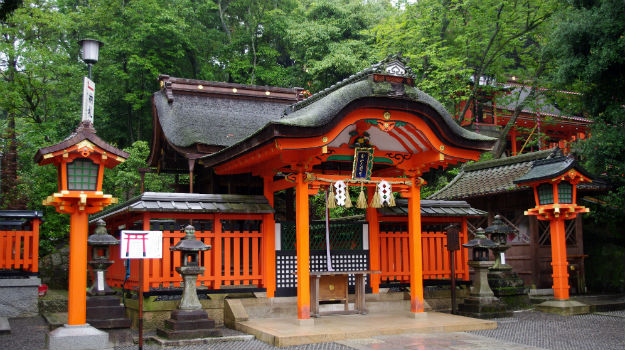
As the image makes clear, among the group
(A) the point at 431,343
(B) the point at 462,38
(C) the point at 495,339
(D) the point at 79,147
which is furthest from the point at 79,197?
(B) the point at 462,38

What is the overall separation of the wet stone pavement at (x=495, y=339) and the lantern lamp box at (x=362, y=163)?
3114 millimetres

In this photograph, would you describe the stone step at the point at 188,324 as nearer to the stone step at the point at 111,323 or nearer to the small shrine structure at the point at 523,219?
the stone step at the point at 111,323

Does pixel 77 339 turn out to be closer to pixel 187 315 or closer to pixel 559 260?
pixel 187 315

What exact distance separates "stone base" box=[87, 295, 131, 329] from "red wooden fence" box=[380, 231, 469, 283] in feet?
18.3

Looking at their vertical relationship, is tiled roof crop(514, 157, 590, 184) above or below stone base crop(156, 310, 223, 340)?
above

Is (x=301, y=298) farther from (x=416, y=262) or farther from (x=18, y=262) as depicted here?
(x=18, y=262)

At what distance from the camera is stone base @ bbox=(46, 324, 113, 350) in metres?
7.59

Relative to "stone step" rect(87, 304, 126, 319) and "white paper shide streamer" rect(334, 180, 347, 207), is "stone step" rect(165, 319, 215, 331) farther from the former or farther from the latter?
"white paper shide streamer" rect(334, 180, 347, 207)

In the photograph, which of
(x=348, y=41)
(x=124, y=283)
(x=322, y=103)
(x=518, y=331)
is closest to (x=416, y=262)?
(x=518, y=331)

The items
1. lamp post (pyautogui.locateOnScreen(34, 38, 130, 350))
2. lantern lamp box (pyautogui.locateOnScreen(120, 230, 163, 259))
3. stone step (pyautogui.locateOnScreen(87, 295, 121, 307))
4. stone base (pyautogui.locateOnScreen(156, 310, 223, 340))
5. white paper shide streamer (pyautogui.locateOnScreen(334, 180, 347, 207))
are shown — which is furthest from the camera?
white paper shide streamer (pyautogui.locateOnScreen(334, 180, 347, 207))

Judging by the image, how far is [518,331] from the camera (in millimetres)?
9906

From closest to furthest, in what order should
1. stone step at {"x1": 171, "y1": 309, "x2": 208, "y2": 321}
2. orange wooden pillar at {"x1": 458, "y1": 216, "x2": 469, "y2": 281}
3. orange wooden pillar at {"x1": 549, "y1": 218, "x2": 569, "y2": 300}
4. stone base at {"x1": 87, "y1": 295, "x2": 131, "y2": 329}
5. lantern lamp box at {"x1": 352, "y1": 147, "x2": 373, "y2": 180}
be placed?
stone step at {"x1": 171, "y1": 309, "x2": 208, "y2": 321}, stone base at {"x1": 87, "y1": 295, "x2": 131, "y2": 329}, lantern lamp box at {"x1": 352, "y1": 147, "x2": 373, "y2": 180}, orange wooden pillar at {"x1": 549, "y1": 218, "x2": 569, "y2": 300}, orange wooden pillar at {"x1": 458, "y1": 216, "x2": 469, "y2": 281}

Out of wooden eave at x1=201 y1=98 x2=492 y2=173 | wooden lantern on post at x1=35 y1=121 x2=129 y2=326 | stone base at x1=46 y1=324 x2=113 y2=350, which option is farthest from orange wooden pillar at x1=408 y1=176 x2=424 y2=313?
wooden lantern on post at x1=35 y1=121 x2=129 y2=326

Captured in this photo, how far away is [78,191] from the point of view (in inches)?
314
